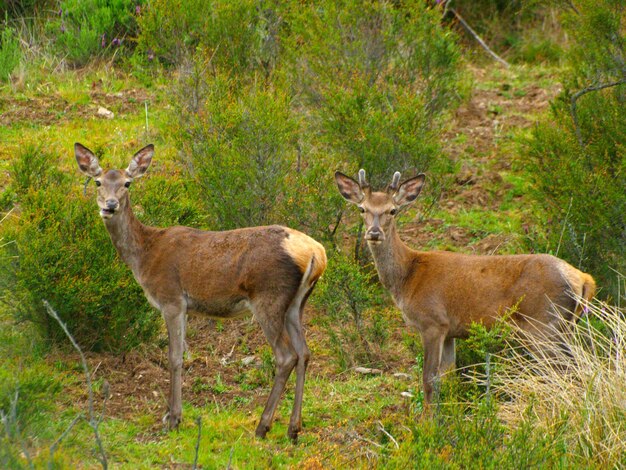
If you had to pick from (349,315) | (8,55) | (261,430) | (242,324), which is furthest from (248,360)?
(8,55)

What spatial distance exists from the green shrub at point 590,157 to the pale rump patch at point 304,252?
3.12 metres

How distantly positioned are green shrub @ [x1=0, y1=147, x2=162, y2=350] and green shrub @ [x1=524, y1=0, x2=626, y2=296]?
4555 mm

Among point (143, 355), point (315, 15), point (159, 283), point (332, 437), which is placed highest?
point (315, 15)

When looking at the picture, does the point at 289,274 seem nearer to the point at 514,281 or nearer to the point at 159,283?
the point at 159,283

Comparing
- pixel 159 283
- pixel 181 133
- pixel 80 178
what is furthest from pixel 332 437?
pixel 80 178

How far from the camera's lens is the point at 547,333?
906 cm

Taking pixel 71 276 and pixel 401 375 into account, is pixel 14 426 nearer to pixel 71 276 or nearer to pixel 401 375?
pixel 71 276

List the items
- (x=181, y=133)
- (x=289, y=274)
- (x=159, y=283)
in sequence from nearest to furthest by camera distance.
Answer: (x=289, y=274)
(x=159, y=283)
(x=181, y=133)

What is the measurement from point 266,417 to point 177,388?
0.86 metres

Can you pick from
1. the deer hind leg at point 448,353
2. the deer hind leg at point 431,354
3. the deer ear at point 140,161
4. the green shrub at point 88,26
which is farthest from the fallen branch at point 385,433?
the green shrub at point 88,26

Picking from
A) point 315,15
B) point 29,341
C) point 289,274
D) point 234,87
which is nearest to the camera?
point 289,274

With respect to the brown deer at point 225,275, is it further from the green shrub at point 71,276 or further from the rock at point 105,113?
the rock at point 105,113

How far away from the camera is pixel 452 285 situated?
954 cm

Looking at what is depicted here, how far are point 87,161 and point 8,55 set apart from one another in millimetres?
6727
